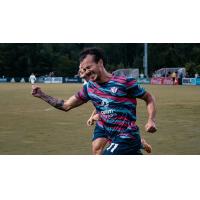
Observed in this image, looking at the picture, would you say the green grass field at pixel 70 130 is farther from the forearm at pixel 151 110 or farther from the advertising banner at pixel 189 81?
the forearm at pixel 151 110

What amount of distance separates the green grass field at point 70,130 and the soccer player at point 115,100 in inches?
109

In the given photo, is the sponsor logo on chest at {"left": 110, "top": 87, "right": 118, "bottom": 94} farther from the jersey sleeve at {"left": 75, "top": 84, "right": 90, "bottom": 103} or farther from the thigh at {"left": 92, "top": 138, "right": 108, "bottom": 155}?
the thigh at {"left": 92, "top": 138, "right": 108, "bottom": 155}

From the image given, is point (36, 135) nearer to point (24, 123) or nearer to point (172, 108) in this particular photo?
point (24, 123)

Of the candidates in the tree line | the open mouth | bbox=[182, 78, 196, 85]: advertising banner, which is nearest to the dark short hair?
the open mouth

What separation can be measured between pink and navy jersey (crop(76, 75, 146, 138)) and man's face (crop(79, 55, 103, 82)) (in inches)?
3.8

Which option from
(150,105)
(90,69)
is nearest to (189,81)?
(150,105)

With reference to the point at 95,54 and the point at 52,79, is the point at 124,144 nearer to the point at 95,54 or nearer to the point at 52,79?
the point at 95,54

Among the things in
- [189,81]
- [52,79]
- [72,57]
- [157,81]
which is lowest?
[52,79]

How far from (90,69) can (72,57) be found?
34.9 ft

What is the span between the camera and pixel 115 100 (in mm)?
4340
